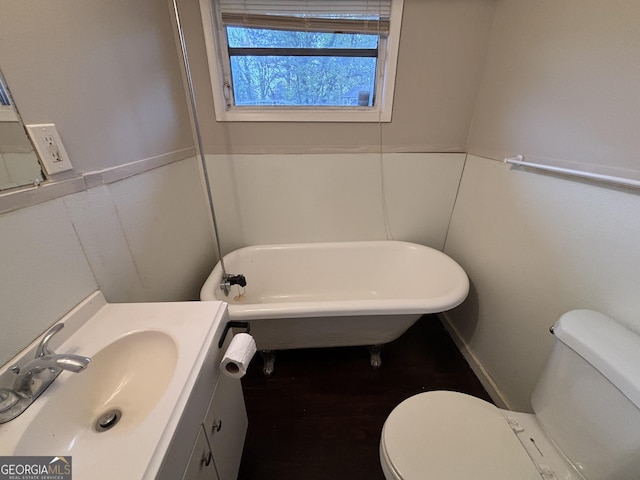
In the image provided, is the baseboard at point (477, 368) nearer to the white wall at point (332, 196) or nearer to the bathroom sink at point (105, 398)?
the white wall at point (332, 196)

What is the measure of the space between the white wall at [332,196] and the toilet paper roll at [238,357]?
113 cm

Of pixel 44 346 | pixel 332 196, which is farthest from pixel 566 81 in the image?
pixel 44 346

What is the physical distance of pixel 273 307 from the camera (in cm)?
112

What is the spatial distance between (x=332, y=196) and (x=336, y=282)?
0.60 m

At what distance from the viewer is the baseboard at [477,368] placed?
1.33 meters

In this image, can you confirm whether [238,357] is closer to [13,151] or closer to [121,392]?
[121,392]

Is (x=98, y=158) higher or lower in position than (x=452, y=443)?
higher

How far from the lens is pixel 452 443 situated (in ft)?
2.59

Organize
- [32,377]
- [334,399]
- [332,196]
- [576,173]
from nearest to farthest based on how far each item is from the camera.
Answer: [32,377] < [576,173] < [334,399] < [332,196]

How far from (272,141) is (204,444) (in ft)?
4.81

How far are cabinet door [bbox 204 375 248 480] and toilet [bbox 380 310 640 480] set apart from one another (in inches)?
19.8

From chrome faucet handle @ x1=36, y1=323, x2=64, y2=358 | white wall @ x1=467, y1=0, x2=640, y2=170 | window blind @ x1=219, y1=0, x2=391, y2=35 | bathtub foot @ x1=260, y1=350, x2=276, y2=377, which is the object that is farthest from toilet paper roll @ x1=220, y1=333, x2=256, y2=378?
window blind @ x1=219, y1=0, x2=391, y2=35

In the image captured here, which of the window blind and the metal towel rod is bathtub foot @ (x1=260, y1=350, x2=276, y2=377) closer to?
the metal towel rod

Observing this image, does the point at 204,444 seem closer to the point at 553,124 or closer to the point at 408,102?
the point at 553,124
